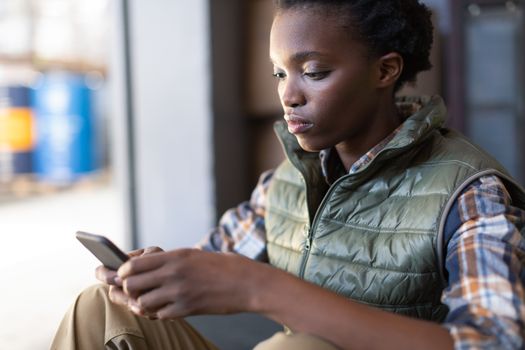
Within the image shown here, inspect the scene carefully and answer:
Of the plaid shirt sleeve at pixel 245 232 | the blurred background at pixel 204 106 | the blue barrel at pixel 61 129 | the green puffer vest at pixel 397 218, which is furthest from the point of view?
the blue barrel at pixel 61 129

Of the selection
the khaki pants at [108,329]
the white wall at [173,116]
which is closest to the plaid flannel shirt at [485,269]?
the khaki pants at [108,329]

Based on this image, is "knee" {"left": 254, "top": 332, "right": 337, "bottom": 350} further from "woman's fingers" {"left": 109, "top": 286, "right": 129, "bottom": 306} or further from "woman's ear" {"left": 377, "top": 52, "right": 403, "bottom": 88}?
"woman's ear" {"left": 377, "top": 52, "right": 403, "bottom": 88}

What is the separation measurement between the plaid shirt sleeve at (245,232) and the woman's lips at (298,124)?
0.39m

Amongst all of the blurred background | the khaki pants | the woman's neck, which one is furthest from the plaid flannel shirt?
the blurred background

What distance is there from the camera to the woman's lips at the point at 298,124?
53.9 inches

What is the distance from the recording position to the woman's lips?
4.49ft

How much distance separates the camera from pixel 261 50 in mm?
4004

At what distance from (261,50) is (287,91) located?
2.71 m

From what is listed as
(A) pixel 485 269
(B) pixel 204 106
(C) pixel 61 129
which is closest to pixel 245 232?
(A) pixel 485 269

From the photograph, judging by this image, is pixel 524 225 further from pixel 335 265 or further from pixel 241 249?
pixel 241 249

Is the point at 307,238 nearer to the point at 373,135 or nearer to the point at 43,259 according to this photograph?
the point at 373,135

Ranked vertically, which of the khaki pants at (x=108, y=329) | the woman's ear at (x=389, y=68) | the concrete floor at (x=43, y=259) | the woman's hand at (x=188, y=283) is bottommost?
the concrete floor at (x=43, y=259)

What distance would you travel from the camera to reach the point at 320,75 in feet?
4.39

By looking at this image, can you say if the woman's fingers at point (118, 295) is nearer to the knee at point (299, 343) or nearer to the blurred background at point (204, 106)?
the knee at point (299, 343)
